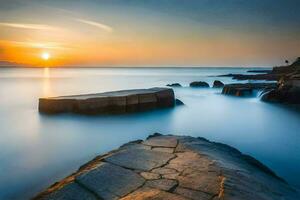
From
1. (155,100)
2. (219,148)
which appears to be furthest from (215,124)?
(219,148)

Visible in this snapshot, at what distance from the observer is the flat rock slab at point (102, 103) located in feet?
42.9

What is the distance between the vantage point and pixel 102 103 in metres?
13.7

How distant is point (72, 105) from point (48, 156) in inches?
235

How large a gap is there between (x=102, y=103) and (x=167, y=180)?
1034cm

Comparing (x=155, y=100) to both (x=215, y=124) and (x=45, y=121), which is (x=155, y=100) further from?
(x=45, y=121)

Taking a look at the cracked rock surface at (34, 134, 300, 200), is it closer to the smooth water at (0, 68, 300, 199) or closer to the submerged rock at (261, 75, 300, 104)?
the smooth water at (0, 68, 300, 199)

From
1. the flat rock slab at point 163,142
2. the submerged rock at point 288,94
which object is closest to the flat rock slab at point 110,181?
the flat rock slab at point 163,142

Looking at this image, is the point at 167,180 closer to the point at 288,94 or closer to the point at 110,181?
the point at 110,181

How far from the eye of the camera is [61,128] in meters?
10.6

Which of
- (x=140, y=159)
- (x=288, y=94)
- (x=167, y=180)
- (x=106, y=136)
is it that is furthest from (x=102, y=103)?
(x=288, y=94)

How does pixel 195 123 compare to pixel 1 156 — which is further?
pixel 195 123

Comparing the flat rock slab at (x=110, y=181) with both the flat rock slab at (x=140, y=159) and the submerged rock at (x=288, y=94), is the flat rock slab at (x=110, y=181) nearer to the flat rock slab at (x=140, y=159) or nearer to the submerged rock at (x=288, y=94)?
the flat rock slab at (x=140, y=159)

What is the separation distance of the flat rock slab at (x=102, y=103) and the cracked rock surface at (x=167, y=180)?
8505mm

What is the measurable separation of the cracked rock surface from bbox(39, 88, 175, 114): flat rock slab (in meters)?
8.51
